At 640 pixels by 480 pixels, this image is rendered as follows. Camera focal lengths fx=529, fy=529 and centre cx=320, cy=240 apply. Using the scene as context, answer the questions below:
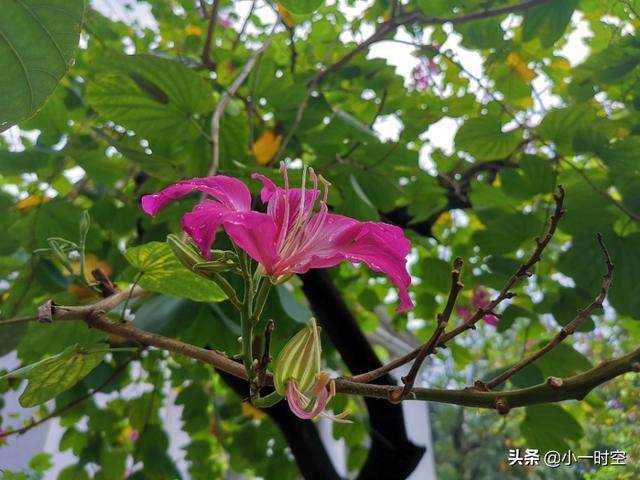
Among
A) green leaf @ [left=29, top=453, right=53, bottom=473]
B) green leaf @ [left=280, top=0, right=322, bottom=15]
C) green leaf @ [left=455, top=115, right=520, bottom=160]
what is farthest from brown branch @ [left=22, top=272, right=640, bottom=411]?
green leaf @ [left=29, top=453, right=53, bottom=473]

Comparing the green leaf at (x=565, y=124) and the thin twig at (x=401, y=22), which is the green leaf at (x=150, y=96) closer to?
the thin twig at (x=401, y=22)

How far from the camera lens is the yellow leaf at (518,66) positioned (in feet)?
3.37

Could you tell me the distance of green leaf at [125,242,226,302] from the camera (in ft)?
1.38

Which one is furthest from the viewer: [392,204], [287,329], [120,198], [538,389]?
[120,198]

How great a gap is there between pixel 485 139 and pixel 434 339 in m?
0.65

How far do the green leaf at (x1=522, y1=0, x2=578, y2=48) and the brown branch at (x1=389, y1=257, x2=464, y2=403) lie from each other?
0.66 meters

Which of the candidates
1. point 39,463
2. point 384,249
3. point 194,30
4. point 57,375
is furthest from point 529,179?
point 39,463

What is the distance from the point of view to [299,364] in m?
0.28

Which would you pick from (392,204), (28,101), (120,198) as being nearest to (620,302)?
(392,204)

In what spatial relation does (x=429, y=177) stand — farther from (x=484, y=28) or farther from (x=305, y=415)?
(x=305, y=415)

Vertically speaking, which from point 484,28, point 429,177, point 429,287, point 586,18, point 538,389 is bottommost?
point 538,389

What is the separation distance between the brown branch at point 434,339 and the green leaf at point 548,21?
66 centimetres

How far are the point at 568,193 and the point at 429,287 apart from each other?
0.35 meters

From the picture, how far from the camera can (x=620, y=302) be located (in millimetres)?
721
